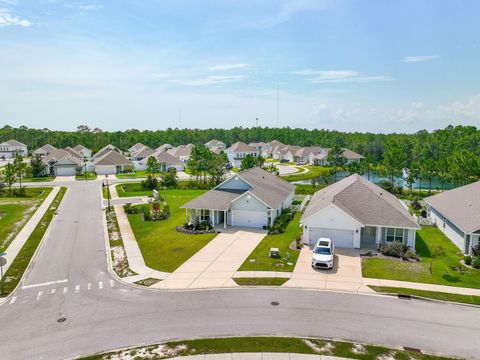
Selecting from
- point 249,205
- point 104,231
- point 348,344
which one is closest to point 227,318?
point 348,344

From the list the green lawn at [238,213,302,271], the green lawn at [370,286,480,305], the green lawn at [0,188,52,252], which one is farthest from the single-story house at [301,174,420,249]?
the green lawn at [0,188,52,252]

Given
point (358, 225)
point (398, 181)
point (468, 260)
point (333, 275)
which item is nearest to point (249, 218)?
point (358, 225)

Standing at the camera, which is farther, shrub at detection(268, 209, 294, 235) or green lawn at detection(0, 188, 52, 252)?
shrub at detection(268, 209, 294, 235)

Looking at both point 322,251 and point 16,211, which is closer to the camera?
point 322,251

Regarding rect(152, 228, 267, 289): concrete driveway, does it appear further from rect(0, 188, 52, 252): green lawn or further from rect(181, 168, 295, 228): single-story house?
rect(0, 188, 52, 252): green lawn

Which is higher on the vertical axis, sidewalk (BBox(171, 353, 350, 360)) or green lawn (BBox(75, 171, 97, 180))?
green lawn (BBox(75, 171, 97, 180))

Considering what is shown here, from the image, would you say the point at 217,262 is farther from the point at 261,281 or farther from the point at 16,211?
the point at 16,211

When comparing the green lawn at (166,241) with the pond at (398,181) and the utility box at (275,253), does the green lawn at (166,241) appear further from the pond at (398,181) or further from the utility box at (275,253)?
the pond at (398,181)
